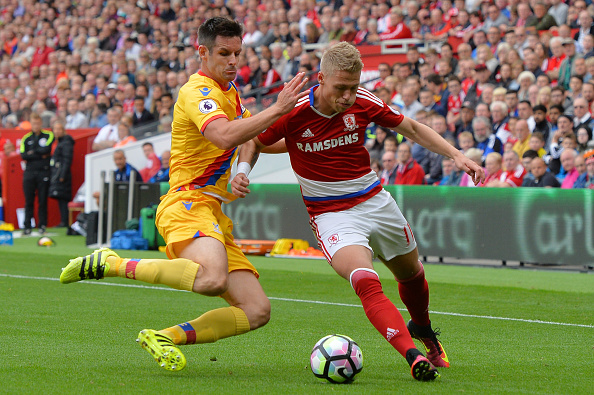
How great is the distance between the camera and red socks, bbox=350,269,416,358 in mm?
5125

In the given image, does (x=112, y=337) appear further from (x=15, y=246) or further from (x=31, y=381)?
(x=15, y=246)

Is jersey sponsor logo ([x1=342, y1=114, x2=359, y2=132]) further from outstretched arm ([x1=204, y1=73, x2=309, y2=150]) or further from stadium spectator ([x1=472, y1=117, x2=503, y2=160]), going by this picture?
stadium spectator ([x1=472, y1=117, x2=503, y2=160])

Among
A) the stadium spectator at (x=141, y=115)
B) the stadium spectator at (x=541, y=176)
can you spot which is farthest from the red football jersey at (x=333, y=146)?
the stadium spectator at (x=141, y=115)

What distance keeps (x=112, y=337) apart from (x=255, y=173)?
1286 centimetres

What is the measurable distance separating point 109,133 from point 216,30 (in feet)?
54.6

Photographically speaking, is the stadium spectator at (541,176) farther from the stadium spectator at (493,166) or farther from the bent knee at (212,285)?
the bent knee at (212,285)

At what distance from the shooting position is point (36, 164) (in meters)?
20.0

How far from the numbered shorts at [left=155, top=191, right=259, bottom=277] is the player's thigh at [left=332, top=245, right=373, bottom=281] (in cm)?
74

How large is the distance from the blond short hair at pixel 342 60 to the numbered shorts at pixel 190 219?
1.18 meters

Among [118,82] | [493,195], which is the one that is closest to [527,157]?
[493,195]

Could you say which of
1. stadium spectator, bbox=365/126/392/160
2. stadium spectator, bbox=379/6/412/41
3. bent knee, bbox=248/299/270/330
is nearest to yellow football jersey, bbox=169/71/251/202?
bent knee, bbox=248/299/270/330

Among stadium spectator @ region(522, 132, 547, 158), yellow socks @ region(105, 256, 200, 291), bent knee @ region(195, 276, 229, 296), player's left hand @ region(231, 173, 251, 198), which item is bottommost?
stadium spectator @ region(522, 132, 547, 158)

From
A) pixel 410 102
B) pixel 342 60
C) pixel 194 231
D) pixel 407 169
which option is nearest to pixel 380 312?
pixel 194 231

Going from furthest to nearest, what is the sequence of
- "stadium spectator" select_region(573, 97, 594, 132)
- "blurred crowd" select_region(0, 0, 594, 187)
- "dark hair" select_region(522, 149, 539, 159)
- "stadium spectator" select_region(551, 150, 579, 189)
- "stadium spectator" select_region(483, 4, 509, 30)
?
"stadium spectator" select_region(483, 4, 509, 30) < "blurred crowd" select_region(0, 0, 594, 187) < "stadium spectator" select_region(573, 97, 594, 132) < "dark hair" select_region(522, 149, 539, 159) < "stadium spectator" select_region(551, 150, 579, 189)
